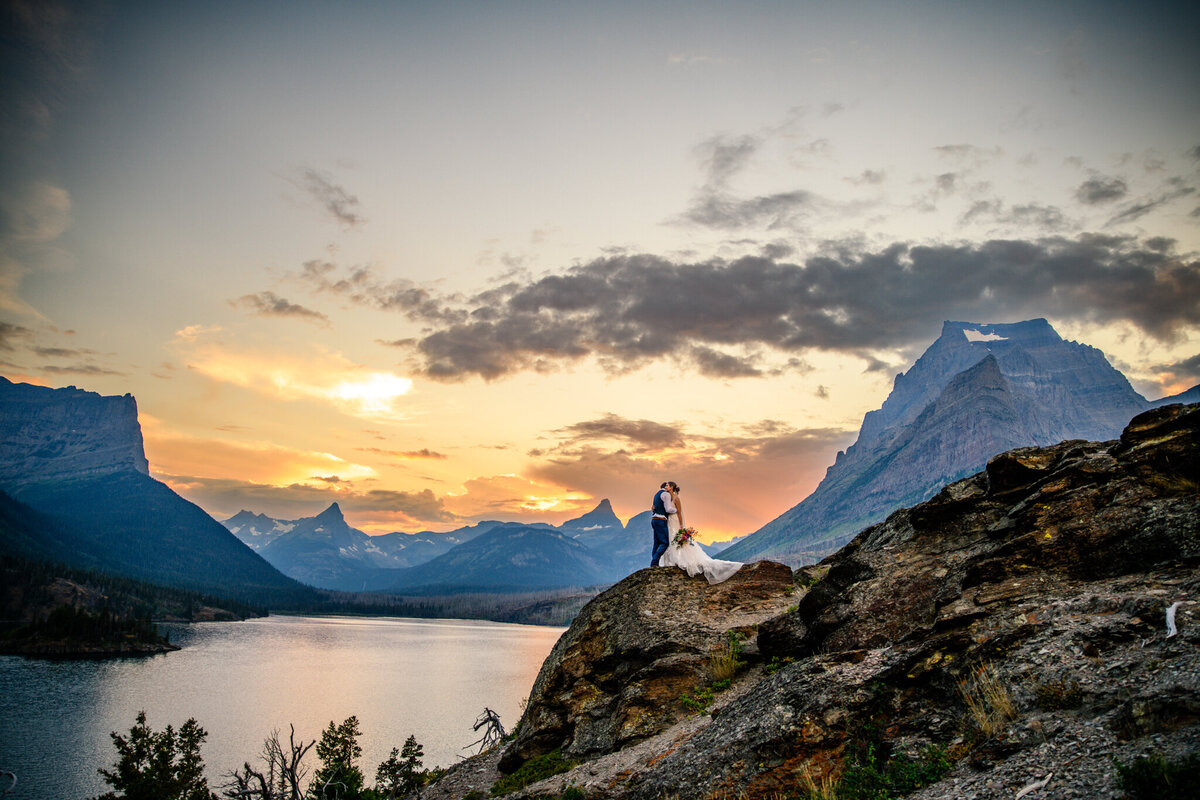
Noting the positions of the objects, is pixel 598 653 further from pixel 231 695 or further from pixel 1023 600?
pixel 231 695

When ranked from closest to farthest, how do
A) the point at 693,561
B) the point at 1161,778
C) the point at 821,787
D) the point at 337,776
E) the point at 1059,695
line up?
the point at 1161,778 < the point at 1059,695 < the point at 821,787 < the point at 693,561 < the point at 337,776

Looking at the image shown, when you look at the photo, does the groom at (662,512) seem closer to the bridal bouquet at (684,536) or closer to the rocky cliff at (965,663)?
the bridal bouquet at (684,536)

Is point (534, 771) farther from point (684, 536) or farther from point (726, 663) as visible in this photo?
point (684, 536)

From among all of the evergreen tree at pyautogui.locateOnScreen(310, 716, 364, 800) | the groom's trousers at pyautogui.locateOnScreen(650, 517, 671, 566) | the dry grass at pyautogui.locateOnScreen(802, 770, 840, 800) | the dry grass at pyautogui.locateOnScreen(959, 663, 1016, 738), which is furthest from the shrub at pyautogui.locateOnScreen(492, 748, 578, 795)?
the dry grass at pyautogui.locateOnScreen(959, 663, 1016, 738)

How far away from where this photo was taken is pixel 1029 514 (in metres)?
16.1

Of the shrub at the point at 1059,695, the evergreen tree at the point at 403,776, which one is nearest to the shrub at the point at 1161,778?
the shrub at the point at 1059,695

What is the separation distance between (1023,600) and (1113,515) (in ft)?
10.4

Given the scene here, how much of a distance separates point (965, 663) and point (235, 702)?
11296 centimetres

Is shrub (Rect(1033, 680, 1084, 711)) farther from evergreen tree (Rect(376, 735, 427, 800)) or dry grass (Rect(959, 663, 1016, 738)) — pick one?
evergreen tree (Rect(376, 735, 427, 800))

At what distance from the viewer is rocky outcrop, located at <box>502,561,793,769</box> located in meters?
20.8

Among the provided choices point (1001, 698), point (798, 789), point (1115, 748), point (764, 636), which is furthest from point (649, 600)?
point (1115, 748)

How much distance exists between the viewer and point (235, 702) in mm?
96312

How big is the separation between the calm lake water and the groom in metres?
28.6

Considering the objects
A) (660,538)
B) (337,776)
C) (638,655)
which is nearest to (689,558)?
(660,538)
